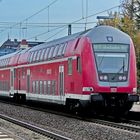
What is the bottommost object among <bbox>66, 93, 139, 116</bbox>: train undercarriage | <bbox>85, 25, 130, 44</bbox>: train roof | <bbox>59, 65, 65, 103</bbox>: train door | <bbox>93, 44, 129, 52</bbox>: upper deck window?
<bbox>66, 93, 139, 116</bbox>: train undercarriage

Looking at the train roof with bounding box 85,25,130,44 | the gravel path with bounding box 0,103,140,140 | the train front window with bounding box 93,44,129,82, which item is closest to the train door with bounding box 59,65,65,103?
the gravel path with bounding box 0,103,140,140

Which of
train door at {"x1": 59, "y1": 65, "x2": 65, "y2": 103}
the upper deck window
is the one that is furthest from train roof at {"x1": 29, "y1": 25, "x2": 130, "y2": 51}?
train door at {"x1": 59, "y1": 65, "x2": 65, "y2": 103}

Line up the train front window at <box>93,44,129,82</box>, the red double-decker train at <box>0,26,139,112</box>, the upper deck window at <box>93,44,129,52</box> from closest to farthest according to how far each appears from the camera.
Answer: the red double-decker train at <box>0,26,139,112</box> < the train front window at <box>93,44,129,82</box> < the upper deck window at <box>93,44,129,52</box>

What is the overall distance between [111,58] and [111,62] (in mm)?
207

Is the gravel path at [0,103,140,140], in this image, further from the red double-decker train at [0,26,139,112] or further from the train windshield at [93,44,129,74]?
the train windshield at [93,44,129,74]

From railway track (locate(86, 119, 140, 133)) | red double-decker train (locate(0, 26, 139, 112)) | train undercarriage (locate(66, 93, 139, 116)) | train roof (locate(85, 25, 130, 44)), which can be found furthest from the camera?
train roof (locate(85, 25, 130, 44))

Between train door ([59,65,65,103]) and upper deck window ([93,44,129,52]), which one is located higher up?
upper deck window ([93,44,129,52])

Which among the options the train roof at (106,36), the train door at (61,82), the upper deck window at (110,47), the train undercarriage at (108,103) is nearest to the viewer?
the train undercarriage at (108,103)

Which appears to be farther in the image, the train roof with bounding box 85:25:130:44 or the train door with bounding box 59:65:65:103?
the train door with bounding box 59:65:65:103

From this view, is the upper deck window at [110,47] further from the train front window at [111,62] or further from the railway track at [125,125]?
the railway track at [125,125]

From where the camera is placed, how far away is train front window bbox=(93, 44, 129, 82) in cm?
2041

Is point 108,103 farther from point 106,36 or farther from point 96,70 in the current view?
point 106,36

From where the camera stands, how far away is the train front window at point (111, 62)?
66.9ft

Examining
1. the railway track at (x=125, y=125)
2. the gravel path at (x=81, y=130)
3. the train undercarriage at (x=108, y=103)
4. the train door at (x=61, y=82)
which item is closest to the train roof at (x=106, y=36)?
the train undercarriage at (x=108, y=103)
